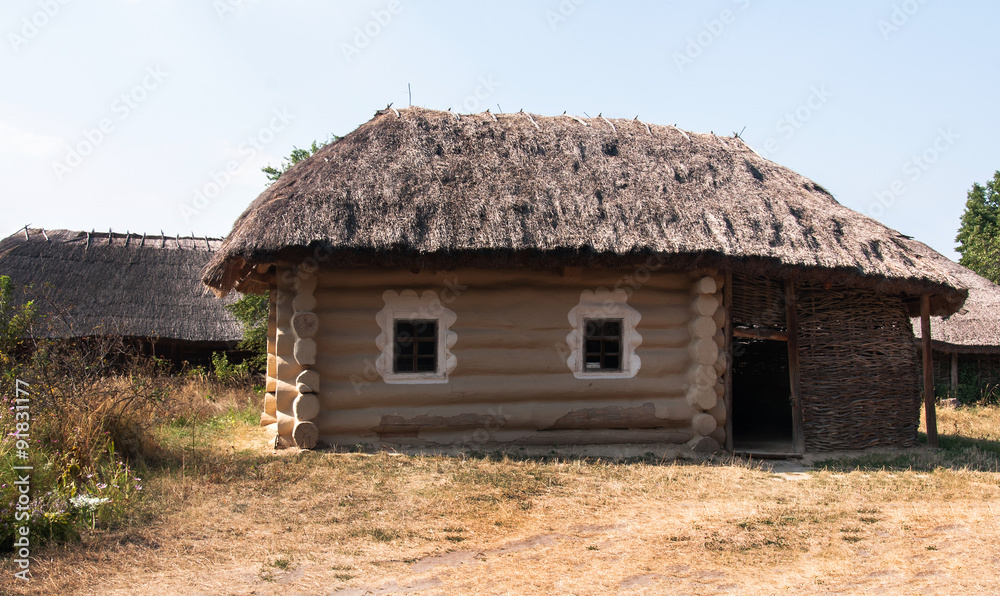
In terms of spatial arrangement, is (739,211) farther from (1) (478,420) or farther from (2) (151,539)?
(2) (151,539)

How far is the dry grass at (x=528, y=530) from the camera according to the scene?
4.60m

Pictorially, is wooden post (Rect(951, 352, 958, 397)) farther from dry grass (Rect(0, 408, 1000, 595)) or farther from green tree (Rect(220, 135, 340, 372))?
green tree (Rect(220, 135, 340, 372))

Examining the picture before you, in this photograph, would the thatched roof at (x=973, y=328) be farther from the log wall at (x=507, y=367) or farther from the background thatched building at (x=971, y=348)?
the log wall at (x=507, y=367)

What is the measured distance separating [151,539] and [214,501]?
0.96m

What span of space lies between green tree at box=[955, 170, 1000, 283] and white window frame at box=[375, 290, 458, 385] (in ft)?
73.8

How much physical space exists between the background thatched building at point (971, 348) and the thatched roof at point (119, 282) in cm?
1640

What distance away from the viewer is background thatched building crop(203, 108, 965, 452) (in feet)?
28.2

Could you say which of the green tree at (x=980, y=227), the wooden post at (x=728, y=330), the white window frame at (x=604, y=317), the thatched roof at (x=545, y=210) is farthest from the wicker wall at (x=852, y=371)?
the green tree at (x=980, y=227)

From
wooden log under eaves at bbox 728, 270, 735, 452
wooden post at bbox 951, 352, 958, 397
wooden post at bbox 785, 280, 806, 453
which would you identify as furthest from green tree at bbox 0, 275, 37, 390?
wooden post at bbox 951, 352, 958, 397

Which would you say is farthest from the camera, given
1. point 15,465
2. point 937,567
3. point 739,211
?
point 739,211

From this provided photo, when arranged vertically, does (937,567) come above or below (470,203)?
below

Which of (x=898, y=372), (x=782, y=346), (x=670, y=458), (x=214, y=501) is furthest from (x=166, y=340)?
(x=898, y=372)

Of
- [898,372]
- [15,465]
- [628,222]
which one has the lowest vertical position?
[15,465]

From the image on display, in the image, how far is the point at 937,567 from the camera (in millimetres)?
4996
